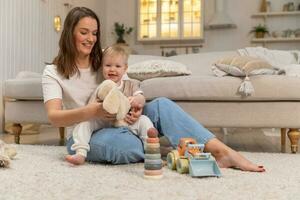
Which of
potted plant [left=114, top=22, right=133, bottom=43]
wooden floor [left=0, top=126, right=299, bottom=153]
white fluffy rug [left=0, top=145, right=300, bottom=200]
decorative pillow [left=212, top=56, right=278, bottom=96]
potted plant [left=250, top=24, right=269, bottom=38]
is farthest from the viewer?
potted plant [left=114, top=22, right=133, bottom=43]

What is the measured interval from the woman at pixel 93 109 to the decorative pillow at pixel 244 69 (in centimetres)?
61

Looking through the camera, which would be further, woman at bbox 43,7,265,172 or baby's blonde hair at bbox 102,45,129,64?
baby's blonde hair at bbox 102,45,129,64

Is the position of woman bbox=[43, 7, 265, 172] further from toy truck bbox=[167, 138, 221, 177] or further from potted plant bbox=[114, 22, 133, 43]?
potted plant bbox=[114, 22, 133, 43]

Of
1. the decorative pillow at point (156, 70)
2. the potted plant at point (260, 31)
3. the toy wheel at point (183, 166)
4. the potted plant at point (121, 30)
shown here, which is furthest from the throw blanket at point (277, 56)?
the potted plant at point (121, 30)

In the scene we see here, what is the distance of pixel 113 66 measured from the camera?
160 centimetres

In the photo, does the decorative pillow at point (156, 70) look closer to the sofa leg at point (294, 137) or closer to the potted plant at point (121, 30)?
the sofa leg at point (294, 137)

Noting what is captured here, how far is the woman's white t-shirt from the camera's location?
1.56m

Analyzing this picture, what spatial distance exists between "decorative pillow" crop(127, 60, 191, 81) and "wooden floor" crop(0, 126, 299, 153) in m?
0.58

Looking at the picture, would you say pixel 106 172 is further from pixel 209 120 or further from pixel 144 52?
pixel 144 52

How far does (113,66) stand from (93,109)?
26 cm

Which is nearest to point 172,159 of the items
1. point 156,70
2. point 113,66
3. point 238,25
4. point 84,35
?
point 113,66

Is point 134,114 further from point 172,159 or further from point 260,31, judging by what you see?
point 260,31

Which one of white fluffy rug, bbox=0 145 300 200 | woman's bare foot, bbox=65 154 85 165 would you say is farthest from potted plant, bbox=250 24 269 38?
woman's bare foot, bbox=65 154 85 165

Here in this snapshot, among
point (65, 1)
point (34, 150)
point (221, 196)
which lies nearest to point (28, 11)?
point (65, 1)
